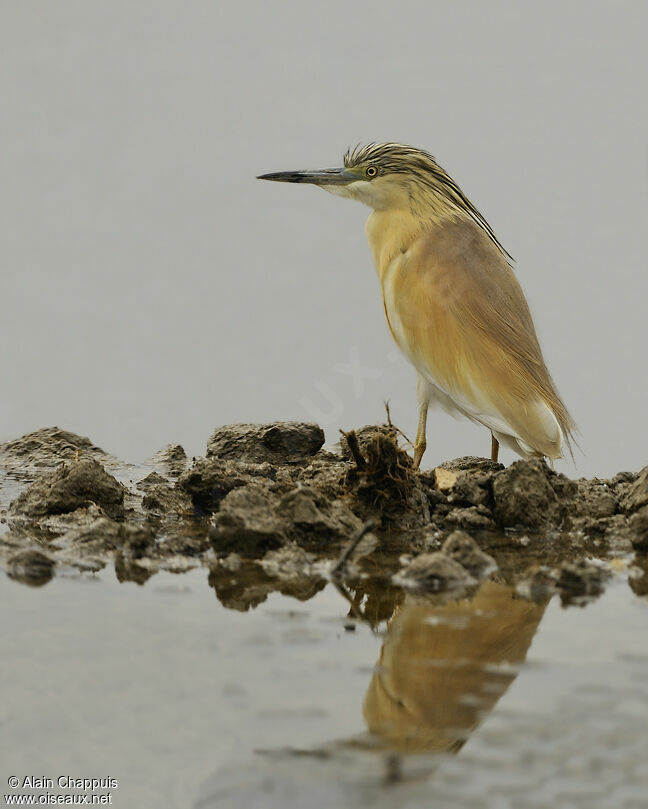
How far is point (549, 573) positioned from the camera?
4.84m

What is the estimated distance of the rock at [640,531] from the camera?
17.4 feet

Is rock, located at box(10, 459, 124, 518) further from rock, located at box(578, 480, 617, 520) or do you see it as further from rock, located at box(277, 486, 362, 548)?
rock, located at box(578, 480, 617, 520)

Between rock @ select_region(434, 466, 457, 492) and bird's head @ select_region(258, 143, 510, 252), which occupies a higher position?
bird's head @ select_region(258, 143, 510, 252)

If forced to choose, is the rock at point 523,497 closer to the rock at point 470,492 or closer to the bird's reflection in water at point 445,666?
the rock at point 470,492

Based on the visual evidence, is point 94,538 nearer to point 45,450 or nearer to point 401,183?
point 45,450

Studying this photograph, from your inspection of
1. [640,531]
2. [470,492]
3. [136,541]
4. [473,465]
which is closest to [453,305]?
[473,465]

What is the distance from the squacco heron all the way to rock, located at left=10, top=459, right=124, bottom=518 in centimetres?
198

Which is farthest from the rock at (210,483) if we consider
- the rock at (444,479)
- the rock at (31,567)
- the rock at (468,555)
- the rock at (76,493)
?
the rock at (468,555)

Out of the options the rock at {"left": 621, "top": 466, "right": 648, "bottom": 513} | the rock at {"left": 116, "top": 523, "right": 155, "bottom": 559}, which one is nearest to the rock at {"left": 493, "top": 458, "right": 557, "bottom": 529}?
the rock at {"left": 621, "top": 466, "right": 648, "bottom": 513}

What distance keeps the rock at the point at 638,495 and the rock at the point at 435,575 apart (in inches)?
59.4

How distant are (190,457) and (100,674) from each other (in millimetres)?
4909

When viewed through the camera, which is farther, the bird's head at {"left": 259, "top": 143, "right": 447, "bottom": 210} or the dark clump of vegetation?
the bird's head at {"left": 259, "top": 143, "right": 447, "bottom": 210}

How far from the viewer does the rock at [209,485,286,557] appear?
5125 millimetres

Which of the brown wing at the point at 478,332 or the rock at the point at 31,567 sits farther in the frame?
the brown wing at the point at 478,332
